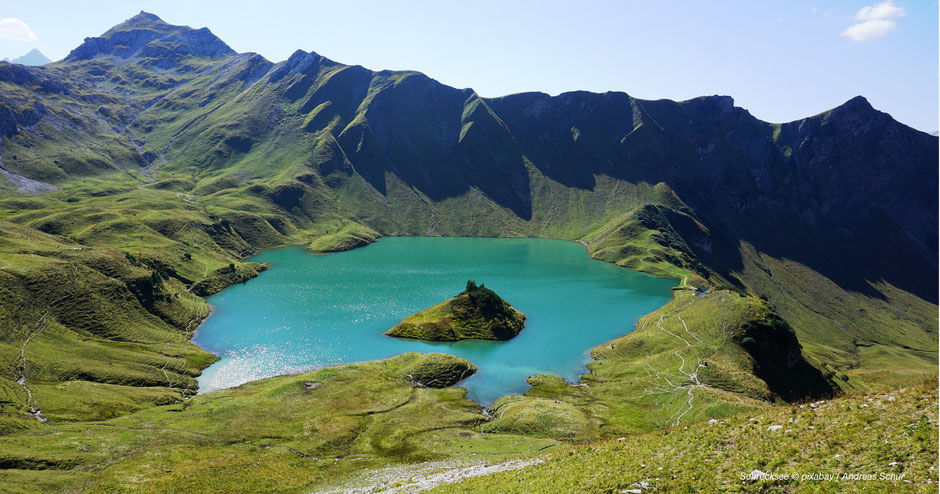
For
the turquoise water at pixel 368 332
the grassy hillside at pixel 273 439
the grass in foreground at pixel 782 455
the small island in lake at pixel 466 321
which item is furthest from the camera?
the small island in lake at pixel 466 321

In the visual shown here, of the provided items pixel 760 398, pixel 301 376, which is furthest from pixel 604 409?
pixel 301 376

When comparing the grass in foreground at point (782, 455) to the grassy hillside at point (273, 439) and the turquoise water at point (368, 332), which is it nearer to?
the grassy hillside at point (273, 439)

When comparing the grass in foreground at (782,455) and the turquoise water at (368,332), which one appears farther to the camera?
the turquoise water at (368,332)

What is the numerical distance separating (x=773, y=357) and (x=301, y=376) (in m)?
115

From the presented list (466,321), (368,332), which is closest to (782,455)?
(466,321)

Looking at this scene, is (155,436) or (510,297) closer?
(155,436)

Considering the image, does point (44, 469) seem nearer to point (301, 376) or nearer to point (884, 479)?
point (301, 376)

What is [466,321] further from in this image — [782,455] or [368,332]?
[782,455]

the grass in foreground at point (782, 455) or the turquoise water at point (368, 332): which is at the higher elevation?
the grass in foreground at point (782, 455)

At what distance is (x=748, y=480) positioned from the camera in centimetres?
2411

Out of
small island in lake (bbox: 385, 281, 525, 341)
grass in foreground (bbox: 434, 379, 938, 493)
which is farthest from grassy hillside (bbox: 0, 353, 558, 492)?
grass in foreground (bbox: 434, 379, 938, 493)

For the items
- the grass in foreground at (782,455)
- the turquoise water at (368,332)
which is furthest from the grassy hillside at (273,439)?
the grass in foreground at (782,455)

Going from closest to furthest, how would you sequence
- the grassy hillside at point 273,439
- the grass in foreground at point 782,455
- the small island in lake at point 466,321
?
Answer: the grass in foreground at point 782,455
the grassy hillside at point 273,439
the small island in lake at point 466,321

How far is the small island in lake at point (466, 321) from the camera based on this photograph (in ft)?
477
